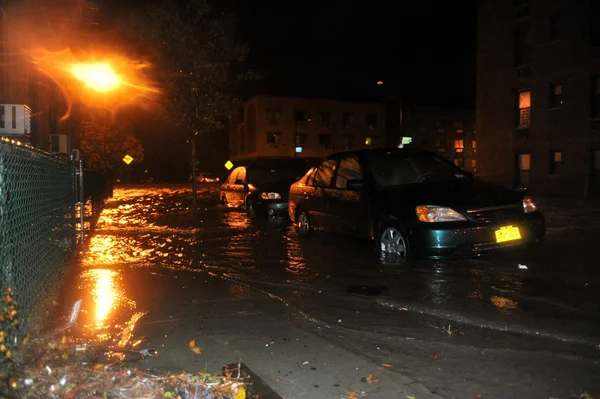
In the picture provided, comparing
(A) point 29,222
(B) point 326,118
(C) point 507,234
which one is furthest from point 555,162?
(B) point 326,118

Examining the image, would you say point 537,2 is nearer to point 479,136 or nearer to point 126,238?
point 479,136

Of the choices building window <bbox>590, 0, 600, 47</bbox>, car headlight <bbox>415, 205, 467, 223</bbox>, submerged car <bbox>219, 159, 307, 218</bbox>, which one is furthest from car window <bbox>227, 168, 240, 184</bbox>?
building window <bbox>590, 0, 600, 47</bbox>

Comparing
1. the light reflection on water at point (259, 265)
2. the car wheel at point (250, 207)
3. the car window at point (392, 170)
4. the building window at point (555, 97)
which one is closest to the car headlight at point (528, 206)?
the light reflection on water at point (259, 265)

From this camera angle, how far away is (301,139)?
5947cm

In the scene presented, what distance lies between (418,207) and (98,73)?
51.7ft

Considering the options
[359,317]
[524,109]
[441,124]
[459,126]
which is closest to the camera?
[359,317]

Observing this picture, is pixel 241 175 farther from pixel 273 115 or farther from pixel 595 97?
pixel 273 115

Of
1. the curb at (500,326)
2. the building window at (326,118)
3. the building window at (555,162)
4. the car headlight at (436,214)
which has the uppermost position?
the building window at (326,118)

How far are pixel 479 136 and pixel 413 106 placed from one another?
29.6 meters

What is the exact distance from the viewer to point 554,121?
25.5 meters

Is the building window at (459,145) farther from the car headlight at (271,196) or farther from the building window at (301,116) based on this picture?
the car headlight at (271,196)

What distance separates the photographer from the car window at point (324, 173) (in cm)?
909

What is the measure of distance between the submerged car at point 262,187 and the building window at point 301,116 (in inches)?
1711

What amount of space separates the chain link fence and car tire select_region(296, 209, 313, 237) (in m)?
4.53
